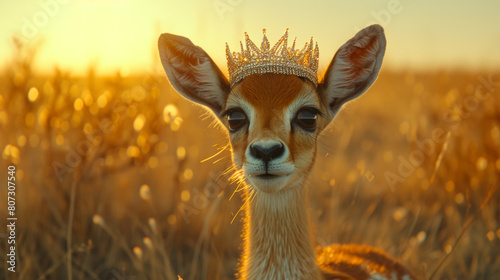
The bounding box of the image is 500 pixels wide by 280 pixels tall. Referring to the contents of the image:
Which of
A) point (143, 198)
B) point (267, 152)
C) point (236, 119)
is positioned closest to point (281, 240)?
point (267, 152)

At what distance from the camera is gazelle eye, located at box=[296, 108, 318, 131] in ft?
9.77

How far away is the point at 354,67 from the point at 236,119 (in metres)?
0.89

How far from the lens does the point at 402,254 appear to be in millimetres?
4938

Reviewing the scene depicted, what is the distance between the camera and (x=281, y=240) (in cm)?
299

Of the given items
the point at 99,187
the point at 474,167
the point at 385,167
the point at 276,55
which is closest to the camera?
the point at 276,55

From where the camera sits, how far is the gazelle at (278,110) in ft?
9.50

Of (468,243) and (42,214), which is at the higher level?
(42,214)

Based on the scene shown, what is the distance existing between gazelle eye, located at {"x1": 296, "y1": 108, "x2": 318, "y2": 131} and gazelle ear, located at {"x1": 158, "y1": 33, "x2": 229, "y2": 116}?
0.59 meters

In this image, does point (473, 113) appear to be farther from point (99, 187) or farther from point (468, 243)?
point (99, 187)

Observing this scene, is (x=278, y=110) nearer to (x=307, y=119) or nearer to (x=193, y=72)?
(x=307, y=119)

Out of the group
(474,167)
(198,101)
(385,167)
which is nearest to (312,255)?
(198,101)

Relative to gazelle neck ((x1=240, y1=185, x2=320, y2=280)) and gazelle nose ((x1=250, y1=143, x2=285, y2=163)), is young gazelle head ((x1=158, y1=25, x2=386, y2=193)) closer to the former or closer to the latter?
gazelle nose ((x1=250, y1=143, x2=285, y2=163))

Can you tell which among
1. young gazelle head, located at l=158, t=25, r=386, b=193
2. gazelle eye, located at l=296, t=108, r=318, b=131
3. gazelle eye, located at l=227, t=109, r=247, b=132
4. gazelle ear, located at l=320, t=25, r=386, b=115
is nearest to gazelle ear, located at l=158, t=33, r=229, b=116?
young gazelle head, located at l=158, t=25, r=386, b=193

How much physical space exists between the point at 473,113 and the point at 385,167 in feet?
4.86
